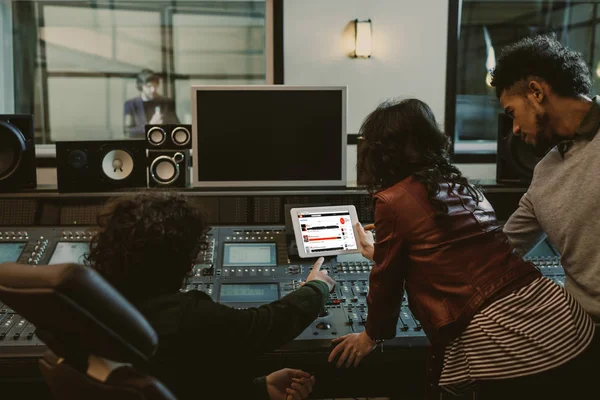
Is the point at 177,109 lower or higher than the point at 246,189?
higher

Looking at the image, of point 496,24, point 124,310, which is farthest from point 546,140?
point 496,24

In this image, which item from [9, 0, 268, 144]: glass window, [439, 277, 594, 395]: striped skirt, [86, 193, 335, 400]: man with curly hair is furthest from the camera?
[9, 0, 268, 144]: glass window

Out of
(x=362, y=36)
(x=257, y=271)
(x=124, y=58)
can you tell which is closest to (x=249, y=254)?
(x=257, y=271)

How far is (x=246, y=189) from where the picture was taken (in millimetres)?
2246

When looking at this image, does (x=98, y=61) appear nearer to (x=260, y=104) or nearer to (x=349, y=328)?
(x=260, y=104)

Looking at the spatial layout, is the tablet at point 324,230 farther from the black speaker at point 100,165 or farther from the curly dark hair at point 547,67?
the curly dark hair at point 547,67

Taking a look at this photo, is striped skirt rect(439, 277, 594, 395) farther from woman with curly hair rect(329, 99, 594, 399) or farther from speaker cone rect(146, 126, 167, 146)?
speaker cone rect(146, 126, 167, 146)

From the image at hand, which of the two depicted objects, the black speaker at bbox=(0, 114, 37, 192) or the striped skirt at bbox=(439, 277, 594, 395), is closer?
the striped skirt at bbox=(439, 277, 594, 395)

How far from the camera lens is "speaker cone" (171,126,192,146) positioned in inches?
90.4

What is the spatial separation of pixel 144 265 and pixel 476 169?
3.51m

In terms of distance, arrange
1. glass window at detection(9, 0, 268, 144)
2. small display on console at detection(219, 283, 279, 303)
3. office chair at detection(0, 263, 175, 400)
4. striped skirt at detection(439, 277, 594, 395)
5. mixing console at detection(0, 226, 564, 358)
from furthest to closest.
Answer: glass window at detection(9, 0, 268, 144)
small display on console at detection(219, 283, 279, 303)
mixing console at detection(0, 226, 564, 358)
striped skirt at detection(439, 277, 594, 395)
office chair at detection(0, 263, 175, 400)

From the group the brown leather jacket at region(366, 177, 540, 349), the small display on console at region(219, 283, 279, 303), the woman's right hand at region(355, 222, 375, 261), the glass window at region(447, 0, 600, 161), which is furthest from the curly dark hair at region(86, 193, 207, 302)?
the glass window at region(447, 0, 600, 161)

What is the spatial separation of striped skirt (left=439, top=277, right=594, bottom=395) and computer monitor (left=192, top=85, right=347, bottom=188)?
1.01m

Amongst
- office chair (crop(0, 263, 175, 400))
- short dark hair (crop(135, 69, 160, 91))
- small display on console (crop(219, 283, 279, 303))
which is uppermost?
short dark hair (crop(135, 69, 160, 91))
